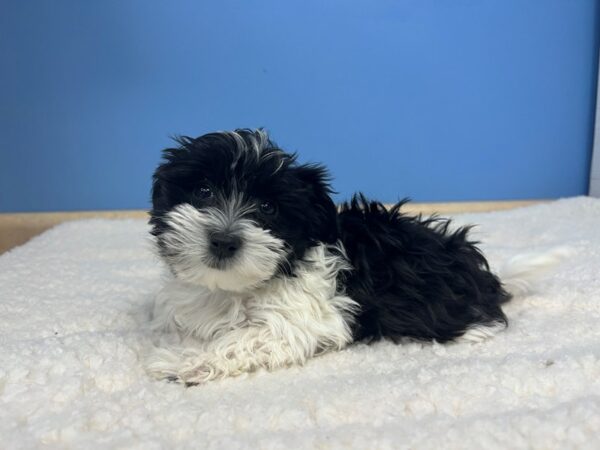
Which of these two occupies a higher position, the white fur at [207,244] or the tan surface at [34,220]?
the white fur at [207,244]

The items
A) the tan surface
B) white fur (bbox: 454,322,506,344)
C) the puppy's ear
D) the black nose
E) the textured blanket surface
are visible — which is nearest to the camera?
the textured blanket surface

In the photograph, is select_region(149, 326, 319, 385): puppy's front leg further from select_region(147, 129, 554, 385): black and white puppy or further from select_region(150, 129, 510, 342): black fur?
select_region(150, 129, 510, 342): black fur

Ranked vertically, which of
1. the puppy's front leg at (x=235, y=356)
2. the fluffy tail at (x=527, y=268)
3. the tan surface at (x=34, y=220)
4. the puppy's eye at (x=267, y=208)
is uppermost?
the puppy's eye at (x=267, y=208)

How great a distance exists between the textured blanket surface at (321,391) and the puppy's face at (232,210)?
0.24 metres

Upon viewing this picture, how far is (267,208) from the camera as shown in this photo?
1162 mm

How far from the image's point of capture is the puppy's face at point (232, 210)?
3.59 ft

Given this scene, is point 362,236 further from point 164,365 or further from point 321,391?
point 164,365

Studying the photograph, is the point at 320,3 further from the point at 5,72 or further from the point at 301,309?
the point at 301,309

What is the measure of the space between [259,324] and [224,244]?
0.25m

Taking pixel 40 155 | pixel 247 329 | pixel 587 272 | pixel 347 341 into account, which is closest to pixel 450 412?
pixel 347 341

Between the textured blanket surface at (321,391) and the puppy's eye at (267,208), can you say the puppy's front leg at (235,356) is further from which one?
the puppy's eye at (267,208)

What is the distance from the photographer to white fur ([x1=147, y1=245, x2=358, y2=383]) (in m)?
1.16

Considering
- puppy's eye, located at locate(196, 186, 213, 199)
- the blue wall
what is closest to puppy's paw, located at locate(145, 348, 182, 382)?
puppy's eye, located at locate(196, 186, 213, 199)

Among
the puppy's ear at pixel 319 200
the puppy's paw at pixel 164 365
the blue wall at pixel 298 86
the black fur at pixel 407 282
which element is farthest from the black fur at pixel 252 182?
the blue wall at pixel 298 86
